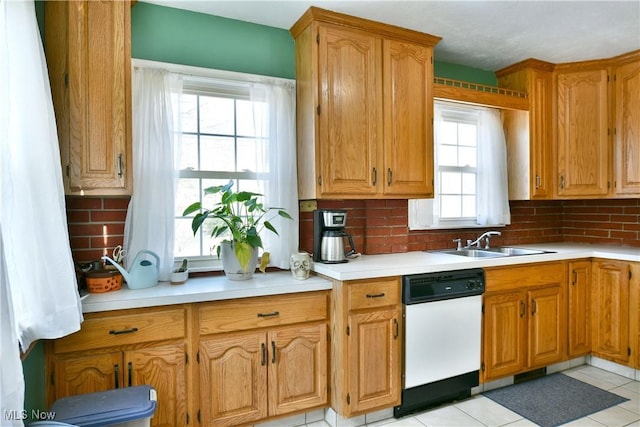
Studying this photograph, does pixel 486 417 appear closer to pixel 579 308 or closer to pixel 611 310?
pixel 579 308

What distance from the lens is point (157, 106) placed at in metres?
2.27

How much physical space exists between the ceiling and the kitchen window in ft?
1.80

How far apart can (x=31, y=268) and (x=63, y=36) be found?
117 centimetres

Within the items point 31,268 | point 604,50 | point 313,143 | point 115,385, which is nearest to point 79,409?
point 115,385

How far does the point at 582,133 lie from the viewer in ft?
10.9

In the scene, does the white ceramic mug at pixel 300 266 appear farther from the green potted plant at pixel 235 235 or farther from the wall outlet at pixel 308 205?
the wall outlet at pixel 308 205

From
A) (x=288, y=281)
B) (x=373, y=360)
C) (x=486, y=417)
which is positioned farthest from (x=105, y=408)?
(x=486, y=417)

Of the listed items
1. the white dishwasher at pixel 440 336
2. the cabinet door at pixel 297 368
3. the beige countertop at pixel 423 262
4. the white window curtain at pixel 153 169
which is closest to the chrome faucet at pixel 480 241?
the beige countertop at pixel 423 262

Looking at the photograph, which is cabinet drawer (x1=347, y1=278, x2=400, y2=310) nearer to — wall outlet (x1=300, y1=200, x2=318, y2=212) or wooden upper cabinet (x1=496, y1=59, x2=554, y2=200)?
wall outlet (x1=300, y1=200, x2=318, y2=212)

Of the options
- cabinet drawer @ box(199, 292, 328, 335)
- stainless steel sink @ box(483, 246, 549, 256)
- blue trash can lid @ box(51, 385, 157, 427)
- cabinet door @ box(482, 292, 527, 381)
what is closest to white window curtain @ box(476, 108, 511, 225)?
stainless steel sink @ box(483, 246, 549, 256)

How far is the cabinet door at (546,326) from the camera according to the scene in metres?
2.82

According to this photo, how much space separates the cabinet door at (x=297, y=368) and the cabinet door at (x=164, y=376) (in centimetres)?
47

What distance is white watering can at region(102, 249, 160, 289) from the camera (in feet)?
6.68

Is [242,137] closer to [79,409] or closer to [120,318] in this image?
[120,318]
